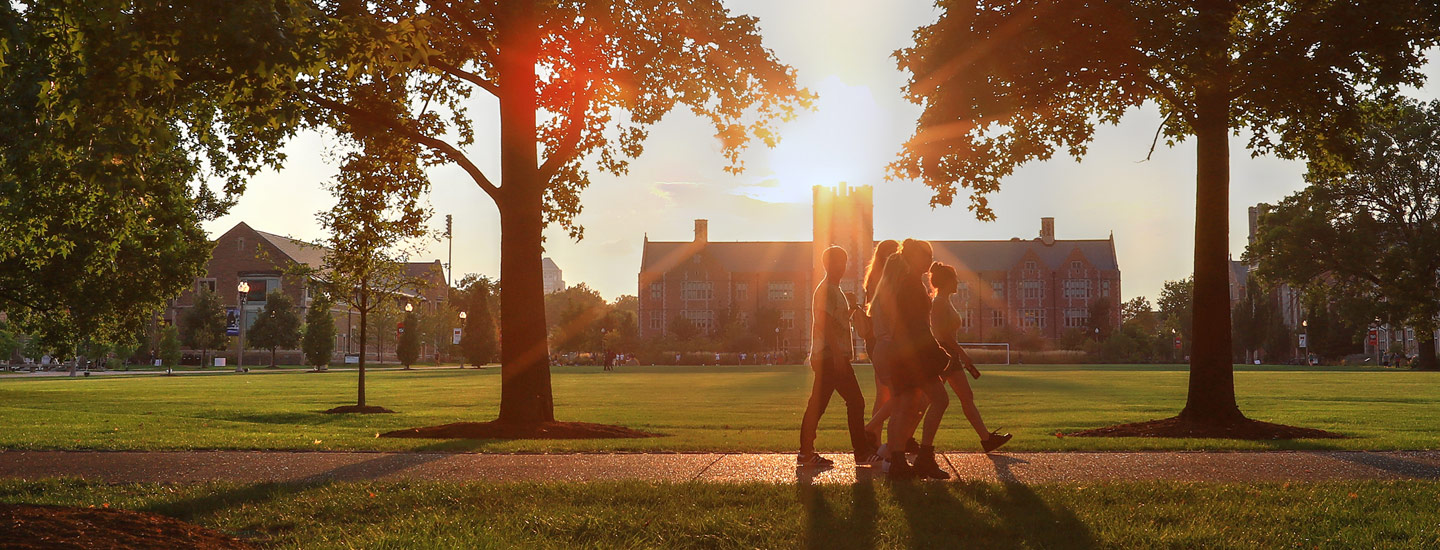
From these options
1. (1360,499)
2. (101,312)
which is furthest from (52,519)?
(101,312)

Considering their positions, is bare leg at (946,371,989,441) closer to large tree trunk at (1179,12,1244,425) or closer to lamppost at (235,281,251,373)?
large tree trunk at (1179,12,1244,425)

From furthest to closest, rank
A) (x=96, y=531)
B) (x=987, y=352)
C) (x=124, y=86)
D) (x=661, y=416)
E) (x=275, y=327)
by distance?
1. (x=987, y=352)
2. (x=275, y=327)
3. (x=661, y=416)
4. (x=124, y=86)
5. (x=96, y=531)

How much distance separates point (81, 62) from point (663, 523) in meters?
3.69

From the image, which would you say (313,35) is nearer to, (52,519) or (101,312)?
(52,519)

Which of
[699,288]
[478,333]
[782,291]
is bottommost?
[478,333]

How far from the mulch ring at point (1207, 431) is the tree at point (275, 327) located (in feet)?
232

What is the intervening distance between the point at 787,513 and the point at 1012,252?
347 ft

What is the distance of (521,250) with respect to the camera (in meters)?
12.8

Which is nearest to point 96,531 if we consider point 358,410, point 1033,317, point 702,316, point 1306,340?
point 358,410

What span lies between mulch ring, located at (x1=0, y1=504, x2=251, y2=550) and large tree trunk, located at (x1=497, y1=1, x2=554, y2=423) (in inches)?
306

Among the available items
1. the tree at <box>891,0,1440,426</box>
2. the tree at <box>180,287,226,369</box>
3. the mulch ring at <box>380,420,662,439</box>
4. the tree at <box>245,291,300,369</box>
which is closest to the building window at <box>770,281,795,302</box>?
the tree at <box>245,291,300,369</box>

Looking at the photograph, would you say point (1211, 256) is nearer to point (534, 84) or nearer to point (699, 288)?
point (534, 84)

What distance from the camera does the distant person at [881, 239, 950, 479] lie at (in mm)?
7258

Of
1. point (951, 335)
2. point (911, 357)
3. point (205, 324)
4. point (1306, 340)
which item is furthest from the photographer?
point (1306, 340)
